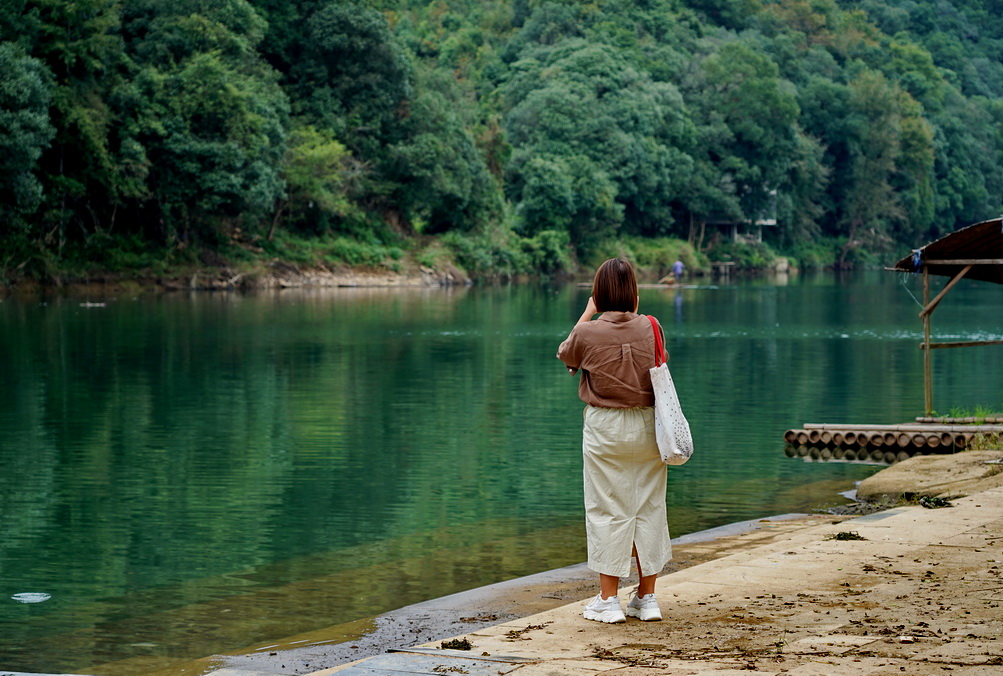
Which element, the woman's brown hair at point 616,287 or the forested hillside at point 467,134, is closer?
the woman's brown hair at point 616,287

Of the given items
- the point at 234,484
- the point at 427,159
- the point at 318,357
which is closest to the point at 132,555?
the point at 234,484

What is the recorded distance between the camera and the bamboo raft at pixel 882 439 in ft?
53.7

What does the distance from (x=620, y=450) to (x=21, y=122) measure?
43674 mm

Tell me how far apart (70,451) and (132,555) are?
6.36 m

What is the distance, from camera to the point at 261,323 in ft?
134

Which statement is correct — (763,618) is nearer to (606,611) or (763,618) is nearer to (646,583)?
(646,583)

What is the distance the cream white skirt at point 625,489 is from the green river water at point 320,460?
111 inches

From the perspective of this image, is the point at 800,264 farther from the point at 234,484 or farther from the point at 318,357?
the point at 234,484

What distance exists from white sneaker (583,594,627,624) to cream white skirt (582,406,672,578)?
0.55ft

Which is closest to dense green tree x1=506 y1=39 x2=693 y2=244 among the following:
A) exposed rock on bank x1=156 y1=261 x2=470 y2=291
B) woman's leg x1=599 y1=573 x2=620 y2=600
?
exposed rock on bank x1=156 y1=261 x2=470 y2=291

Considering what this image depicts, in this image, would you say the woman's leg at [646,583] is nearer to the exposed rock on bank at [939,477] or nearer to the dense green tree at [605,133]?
the exposed rock on bank at [939,477]

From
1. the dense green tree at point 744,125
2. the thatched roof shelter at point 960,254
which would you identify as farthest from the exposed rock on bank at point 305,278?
the thatched roof shelter at point 960,254

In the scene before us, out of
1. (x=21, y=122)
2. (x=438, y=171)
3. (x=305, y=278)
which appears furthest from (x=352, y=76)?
(x=21, y=122)

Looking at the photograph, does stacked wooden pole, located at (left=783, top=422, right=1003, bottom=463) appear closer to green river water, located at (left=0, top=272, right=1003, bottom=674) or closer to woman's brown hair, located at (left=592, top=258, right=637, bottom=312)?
green river water, located at (left=0, top=272, right=1003, bottom=674)
